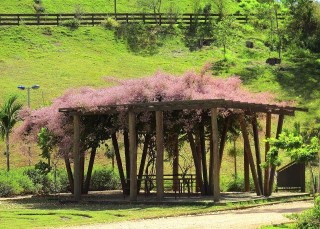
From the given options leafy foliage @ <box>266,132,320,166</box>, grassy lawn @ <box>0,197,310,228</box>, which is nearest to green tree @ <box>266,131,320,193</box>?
leafy foliage @ <box>266,132,320,166</box>

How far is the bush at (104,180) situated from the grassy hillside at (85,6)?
53.0m

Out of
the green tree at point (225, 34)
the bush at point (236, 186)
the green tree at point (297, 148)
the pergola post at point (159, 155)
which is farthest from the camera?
the green tree at point (225, 34)

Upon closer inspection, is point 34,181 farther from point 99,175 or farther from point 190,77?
point 190,77

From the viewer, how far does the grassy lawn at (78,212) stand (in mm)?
22344

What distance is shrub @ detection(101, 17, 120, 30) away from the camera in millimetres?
84250

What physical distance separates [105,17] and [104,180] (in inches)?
Result: 1943

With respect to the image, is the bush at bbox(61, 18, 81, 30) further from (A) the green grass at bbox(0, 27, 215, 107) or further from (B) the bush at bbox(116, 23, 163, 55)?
(B) the bush at bbox(116, 23, 163, 55)

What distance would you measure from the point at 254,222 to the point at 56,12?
7189 centimetres

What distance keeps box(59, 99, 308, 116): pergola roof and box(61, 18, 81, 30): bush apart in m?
52.8

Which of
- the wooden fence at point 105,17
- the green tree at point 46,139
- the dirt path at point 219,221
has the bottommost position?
the dirt path at point 219,221

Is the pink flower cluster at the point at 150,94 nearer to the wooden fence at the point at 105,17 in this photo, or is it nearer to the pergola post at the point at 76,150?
the pergola post at the point at 76,150

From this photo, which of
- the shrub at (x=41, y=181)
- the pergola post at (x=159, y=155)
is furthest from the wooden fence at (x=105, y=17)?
the pergola post at (x=159, y=155)

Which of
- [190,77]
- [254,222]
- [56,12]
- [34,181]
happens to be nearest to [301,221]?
[254,222]

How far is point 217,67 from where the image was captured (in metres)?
72.5
